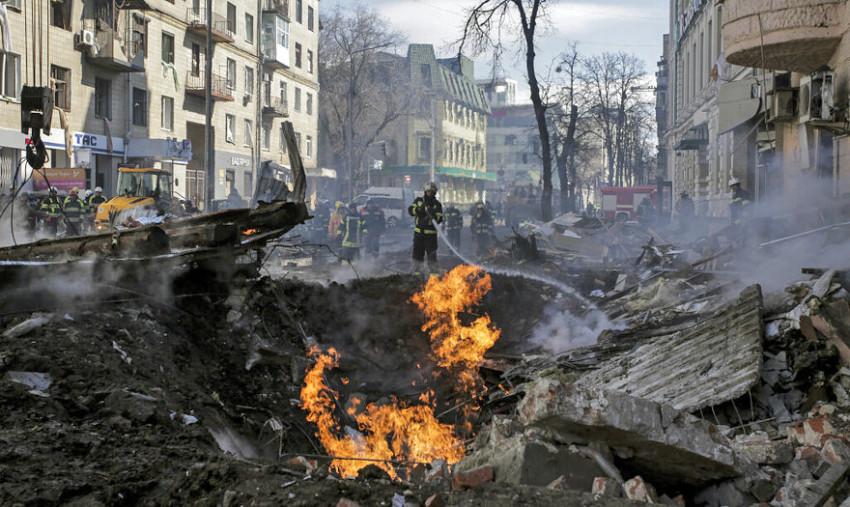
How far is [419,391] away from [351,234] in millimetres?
9463

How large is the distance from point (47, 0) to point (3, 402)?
25516 millimetres

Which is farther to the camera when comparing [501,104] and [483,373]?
[501,104]

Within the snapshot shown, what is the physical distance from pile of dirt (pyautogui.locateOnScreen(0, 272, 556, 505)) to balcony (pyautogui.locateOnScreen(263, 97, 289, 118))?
34439mm

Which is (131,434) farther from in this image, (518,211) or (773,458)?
(518,211)

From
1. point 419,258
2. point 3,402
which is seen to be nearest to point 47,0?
point 419,258

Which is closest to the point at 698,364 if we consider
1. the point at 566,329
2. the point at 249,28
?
the point at 566,329

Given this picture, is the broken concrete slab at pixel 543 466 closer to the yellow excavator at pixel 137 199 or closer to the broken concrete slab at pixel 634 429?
the broken concrete slab at pixel 634 429

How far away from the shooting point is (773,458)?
4.33 meters

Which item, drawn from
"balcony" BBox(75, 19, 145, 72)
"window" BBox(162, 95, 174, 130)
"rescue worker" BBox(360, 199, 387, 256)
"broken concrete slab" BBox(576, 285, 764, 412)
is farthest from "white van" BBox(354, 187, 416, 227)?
"broken concrete slab" BBox(576, 285, 764, 412)

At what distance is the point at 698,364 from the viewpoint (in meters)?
5.80

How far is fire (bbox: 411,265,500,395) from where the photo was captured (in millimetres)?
8594

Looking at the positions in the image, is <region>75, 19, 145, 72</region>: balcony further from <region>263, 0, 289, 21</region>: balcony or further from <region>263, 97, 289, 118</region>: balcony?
<region>263, 0, 289, 21</region>: balcony

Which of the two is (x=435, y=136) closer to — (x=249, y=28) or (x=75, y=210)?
(x=249, y=28)

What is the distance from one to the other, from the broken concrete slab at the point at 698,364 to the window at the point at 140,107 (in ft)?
96.8
